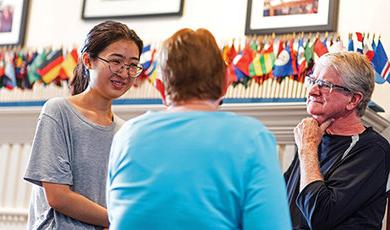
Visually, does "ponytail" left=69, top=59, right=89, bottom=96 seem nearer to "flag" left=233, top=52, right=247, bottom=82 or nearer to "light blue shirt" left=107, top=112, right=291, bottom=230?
"light blue shirt" left=107, top=112, right=291, bottom=230

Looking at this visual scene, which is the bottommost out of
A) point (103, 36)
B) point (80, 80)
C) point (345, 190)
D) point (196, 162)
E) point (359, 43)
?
point (345, 190)

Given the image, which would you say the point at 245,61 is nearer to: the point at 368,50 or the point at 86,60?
the point at 368,50

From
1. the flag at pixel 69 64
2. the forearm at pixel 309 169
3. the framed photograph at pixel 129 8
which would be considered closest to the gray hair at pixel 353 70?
the forearm at pixel 309 169

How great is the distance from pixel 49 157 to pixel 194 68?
717 mm

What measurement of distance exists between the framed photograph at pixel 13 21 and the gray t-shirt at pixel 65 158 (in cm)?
206

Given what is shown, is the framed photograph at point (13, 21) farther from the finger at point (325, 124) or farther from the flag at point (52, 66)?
the finger at point (325, 124)

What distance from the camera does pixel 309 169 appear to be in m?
2.08

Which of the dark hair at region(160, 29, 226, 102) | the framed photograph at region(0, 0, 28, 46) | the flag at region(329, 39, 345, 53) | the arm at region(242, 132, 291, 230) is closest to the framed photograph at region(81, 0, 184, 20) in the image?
the framed photograph at region(0, 0, 28, 46)

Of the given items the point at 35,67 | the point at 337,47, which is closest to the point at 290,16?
the point at 337,47

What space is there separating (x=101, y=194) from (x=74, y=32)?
2.01 meters

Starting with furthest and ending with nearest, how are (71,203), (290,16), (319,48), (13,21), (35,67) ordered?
(13,21) → (35,67) → (290,16) → (319,48) → (71,203)

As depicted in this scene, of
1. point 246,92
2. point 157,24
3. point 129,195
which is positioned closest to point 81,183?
point 129,195

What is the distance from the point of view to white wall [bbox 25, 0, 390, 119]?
123 inches

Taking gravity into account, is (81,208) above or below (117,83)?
below
